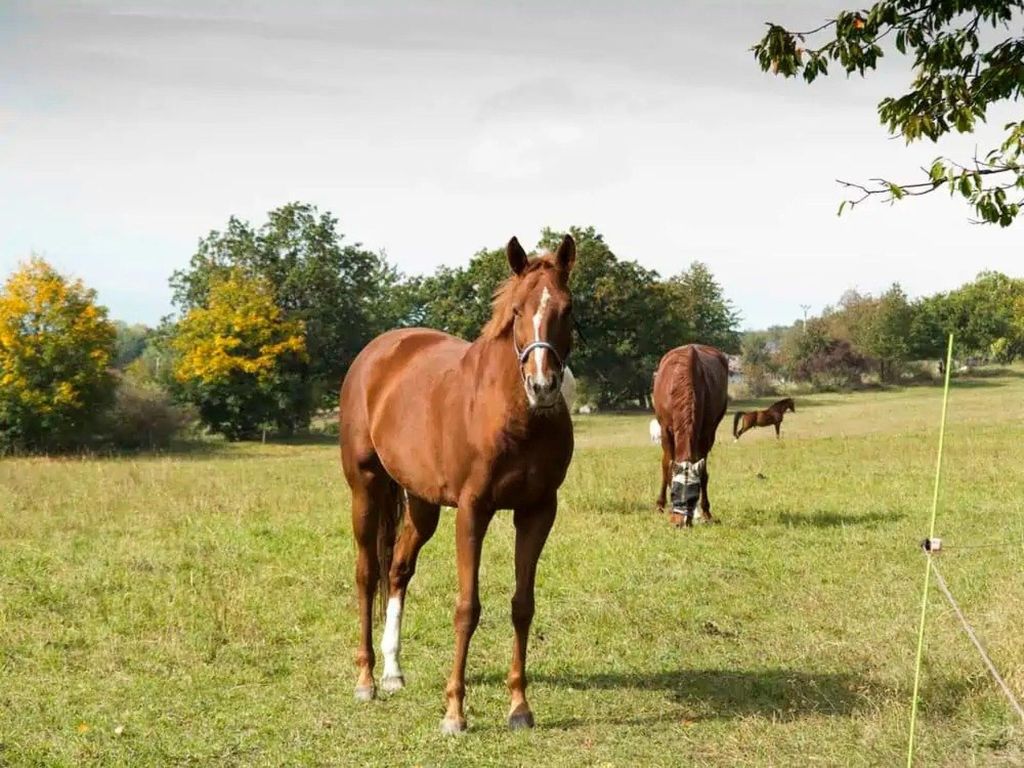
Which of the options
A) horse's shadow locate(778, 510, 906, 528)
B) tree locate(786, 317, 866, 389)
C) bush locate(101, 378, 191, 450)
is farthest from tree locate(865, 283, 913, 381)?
horse's shadow locate(778, 510, 906, 528)

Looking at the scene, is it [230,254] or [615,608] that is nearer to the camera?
[615,608]

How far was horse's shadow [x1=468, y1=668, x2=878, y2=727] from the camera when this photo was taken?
5.57 m

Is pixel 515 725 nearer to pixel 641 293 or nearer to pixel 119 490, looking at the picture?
pixel 119 490

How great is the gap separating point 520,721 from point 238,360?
38.4 meters

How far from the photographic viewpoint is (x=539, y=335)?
4.76 meters

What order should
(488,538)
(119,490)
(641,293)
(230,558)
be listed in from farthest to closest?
(641,293) → (119,490) → (488,538) → (230,558)

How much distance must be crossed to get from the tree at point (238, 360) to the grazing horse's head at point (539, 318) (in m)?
38.1

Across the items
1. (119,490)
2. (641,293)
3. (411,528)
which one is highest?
(641,293)

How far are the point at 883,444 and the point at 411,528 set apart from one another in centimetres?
1966

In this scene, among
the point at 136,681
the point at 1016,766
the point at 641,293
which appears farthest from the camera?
the point at 641,293

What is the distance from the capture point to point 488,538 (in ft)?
35.2

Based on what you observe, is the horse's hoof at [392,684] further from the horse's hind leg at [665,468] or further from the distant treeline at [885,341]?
the distant treeline at [885,341]

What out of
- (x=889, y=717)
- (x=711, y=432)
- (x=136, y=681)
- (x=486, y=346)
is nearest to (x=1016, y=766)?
(x=889, y=717)

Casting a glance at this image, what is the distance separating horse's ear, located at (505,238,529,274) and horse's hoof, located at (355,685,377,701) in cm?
277
